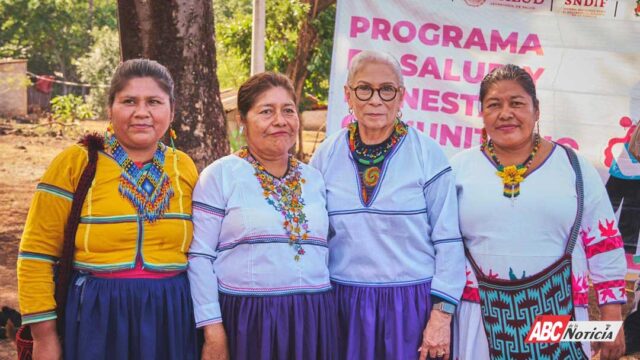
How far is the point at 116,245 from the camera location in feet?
8.04

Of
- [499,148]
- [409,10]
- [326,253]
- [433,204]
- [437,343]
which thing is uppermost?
[409,10]

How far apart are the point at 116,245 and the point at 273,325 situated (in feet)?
2.18

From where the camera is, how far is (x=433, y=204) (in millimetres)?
2811

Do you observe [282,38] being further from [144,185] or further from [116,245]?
[116,245]

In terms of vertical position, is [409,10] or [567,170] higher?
[409,10]

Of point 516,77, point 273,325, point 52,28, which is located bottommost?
point 273,325

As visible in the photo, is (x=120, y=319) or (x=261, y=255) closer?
(x=120, y=319)

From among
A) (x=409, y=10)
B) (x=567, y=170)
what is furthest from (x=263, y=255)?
(x=409, y=10)

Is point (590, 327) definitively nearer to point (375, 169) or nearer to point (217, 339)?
point (375, 169)

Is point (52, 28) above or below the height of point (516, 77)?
above

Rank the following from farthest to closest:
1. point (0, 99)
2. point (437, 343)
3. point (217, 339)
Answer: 1. point (0, 99)
2. point (437, 343)
3. point (217, 339)

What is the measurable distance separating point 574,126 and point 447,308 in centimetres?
228

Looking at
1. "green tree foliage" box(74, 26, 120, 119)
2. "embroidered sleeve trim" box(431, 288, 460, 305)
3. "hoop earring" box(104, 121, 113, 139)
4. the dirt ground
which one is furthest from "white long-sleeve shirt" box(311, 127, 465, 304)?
"green tree foliage" box(74, 26, 120, 119)

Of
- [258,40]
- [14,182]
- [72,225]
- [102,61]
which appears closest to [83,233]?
[72,225]
